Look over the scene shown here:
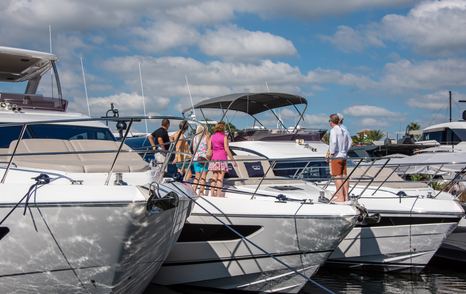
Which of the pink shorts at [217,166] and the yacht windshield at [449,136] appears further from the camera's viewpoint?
the yacht windshield at [449,136]

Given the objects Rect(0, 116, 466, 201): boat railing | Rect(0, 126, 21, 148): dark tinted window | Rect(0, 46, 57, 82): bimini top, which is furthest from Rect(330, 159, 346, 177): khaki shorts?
Rect(0, 46, 57, 82): bimini top

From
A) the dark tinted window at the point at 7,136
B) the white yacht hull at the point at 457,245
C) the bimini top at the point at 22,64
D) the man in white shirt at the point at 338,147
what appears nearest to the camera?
the dark tinted window at the point at 7,136

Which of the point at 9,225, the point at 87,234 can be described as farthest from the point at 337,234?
the point at 9,225

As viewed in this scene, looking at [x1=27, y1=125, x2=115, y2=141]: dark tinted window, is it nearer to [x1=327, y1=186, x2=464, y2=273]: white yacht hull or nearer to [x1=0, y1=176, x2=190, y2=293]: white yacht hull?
[x1=0, y1=176, x2=190, y2=293]: white yacht hull

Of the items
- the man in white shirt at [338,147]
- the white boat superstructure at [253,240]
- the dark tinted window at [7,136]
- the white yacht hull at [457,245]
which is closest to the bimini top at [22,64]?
the dark tinted window at [7,136]

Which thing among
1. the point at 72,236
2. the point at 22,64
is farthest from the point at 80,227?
the point at 22,64

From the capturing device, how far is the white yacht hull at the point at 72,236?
576 cm

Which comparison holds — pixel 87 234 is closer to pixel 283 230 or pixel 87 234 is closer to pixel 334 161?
pixel 283 230

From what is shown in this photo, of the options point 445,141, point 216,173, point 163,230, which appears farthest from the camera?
point 445,141

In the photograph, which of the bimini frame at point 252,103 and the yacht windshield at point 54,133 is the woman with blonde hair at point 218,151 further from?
the bimini frame at point 252,103

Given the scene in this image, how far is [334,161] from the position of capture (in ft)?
31.7

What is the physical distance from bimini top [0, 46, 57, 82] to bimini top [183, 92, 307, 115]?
15.1ft

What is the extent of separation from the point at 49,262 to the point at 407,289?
604cm

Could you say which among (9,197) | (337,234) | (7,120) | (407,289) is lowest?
(407,289)
